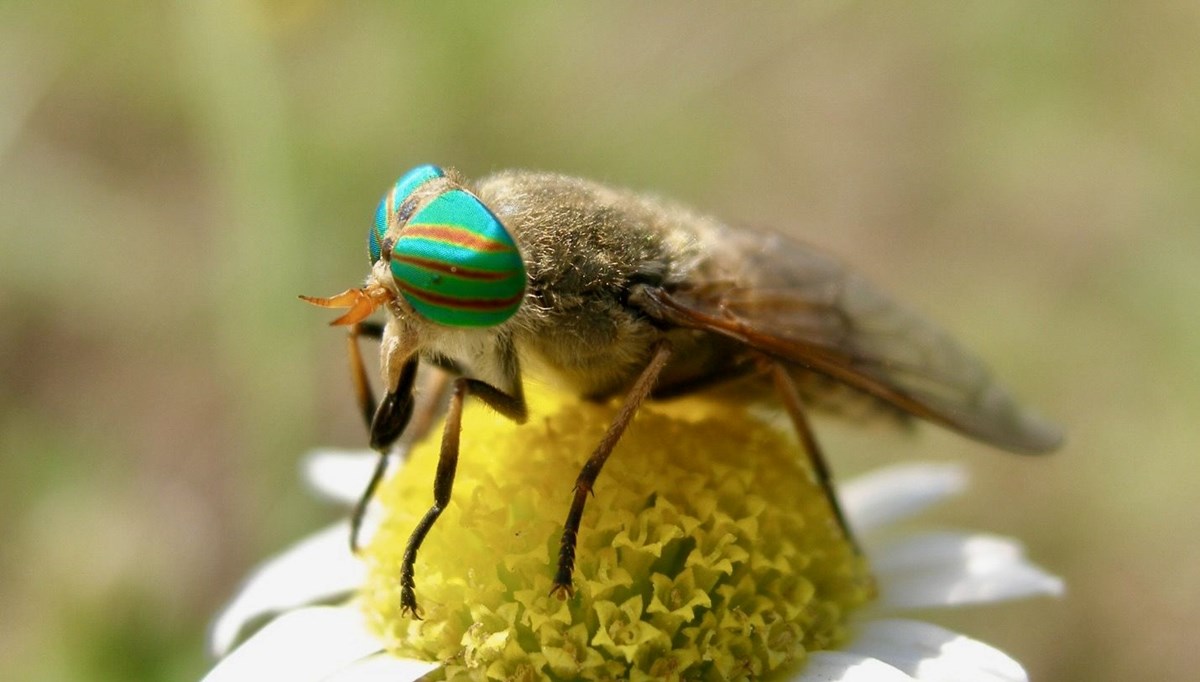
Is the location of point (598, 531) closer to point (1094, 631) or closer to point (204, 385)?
point (1094, 631)

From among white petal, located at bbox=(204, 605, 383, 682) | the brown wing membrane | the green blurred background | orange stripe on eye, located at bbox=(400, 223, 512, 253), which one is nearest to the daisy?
white petal, located at bbox=(204, 605, 383, 682)

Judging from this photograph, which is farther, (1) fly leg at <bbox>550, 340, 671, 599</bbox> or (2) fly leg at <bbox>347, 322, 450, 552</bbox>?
(2) fly leg at <bbox>347, 322, 450, 552</bbox>

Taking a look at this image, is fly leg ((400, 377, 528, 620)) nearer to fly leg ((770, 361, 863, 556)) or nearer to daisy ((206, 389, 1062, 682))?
daisy ((206, 389, 1062, 682))

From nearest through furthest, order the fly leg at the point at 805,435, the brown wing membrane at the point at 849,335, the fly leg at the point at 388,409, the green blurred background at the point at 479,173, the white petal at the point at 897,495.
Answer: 1. the fly leg at the point at 388,409
2. the brown wing membrane at the point at 849,335
3. the fly leg at the point at 805,435
4. the white petal at the point at 897,495
5. the green blurred background at the point at 479,173

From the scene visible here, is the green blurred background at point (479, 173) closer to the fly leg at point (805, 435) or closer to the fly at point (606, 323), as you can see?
the fly at point (606, 323)

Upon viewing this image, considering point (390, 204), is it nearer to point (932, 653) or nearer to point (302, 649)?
point (302, 649)

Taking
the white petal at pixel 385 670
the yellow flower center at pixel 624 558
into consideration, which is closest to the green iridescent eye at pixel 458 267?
the yellow flower center at pixel 624 558
